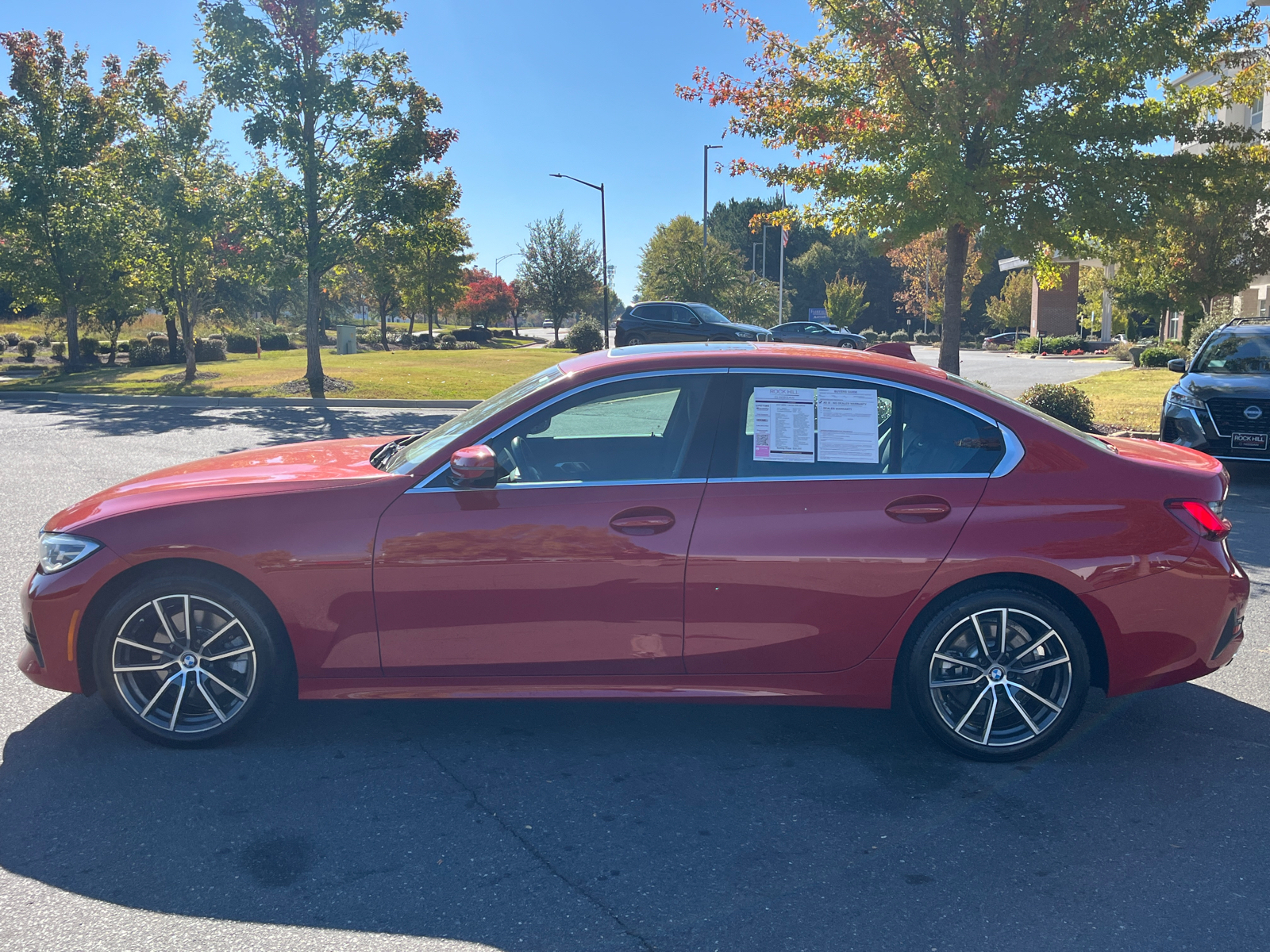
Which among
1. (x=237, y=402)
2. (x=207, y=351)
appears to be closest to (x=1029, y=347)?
(x=207, y=351)

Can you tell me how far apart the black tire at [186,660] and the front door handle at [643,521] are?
1453mm

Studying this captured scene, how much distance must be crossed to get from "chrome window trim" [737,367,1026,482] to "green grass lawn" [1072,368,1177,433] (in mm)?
11478

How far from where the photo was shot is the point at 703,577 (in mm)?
3779

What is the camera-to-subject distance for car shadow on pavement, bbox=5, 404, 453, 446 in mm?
14891

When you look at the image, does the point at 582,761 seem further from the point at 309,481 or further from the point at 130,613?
the point at 130,613

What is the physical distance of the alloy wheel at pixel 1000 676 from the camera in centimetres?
388

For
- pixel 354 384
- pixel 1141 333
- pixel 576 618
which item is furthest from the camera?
pixel 1141 333

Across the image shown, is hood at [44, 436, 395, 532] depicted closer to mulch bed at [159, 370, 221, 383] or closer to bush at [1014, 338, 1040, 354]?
mulch bed at [159, 370, 221, 383]

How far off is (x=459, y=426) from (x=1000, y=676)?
2.50 meters

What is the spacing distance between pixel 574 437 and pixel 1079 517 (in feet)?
7.53

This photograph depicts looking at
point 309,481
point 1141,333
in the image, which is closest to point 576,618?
point 309,481

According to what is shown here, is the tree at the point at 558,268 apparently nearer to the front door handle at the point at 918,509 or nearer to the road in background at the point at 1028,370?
the road in background at the point at 1028,370

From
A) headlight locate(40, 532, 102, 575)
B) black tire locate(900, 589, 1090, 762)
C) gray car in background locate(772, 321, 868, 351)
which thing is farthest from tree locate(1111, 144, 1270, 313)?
headlight locate(40, 532, 102, 575)

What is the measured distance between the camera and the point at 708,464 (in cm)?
393
